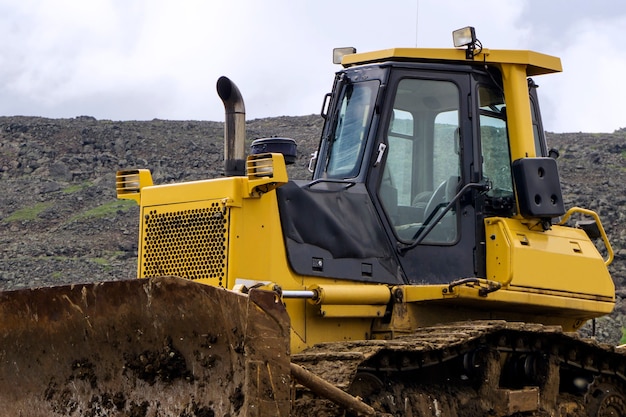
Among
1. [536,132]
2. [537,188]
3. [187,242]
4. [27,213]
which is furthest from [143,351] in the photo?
[27,213]

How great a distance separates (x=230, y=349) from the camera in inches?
295

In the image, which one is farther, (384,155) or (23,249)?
(23,249)

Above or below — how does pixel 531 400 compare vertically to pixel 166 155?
below

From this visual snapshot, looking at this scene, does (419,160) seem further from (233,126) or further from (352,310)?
(233,126)

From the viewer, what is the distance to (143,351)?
7832 mm

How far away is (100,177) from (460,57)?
31.4 meters

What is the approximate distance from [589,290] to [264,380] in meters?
3.93

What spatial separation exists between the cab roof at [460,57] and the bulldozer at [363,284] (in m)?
0.02

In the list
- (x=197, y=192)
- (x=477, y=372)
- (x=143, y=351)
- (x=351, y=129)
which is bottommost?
(x=477, y=372)

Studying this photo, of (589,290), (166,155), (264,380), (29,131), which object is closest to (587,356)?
(589,290)

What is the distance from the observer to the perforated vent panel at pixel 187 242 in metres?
8.90

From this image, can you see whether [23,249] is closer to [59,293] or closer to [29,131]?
[29,131]

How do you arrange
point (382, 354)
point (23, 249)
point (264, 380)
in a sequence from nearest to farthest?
point (264, 380) < point (382, 354) < point (23, 249)

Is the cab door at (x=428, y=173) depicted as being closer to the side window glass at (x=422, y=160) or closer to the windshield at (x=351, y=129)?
the side window glass at (x=422, y=160)
